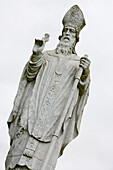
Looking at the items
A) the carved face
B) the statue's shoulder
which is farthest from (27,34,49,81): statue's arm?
the carved face

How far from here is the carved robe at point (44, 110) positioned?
30.3 ft

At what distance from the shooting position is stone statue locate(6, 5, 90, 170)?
30.2ft

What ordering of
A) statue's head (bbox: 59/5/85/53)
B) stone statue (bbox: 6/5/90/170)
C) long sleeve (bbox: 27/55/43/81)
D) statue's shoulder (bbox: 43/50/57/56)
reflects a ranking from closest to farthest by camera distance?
stone statue (bbox: 6/5/90/170) → long sleeve (bbox: 27/55/43/81) → statue's shoulder (bbox: 43/50/57/56) → statue's head (bbox: 59/5/85/53)

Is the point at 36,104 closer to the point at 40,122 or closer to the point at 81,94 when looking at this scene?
the point at 40,122

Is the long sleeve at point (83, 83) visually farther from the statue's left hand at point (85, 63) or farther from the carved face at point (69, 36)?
the carved face at point (69, 36)

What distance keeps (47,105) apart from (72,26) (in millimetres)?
2548

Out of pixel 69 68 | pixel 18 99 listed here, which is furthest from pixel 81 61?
pixel 18 99

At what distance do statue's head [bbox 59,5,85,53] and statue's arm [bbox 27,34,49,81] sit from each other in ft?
2.76

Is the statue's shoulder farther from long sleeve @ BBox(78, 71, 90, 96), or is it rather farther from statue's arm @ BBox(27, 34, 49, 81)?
long sleeve @ BBox(78, 71, 90, 96)

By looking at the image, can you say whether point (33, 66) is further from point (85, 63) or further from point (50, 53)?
point (85, 63)

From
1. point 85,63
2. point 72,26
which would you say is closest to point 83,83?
point 85,63

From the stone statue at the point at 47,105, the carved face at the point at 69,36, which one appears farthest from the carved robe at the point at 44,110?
the carved face at the point at 69,36

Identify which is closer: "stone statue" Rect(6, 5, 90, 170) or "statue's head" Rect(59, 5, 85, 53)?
"stone statue" Rect(6, 5, 90, 170)

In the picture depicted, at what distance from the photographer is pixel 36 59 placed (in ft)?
33.4
